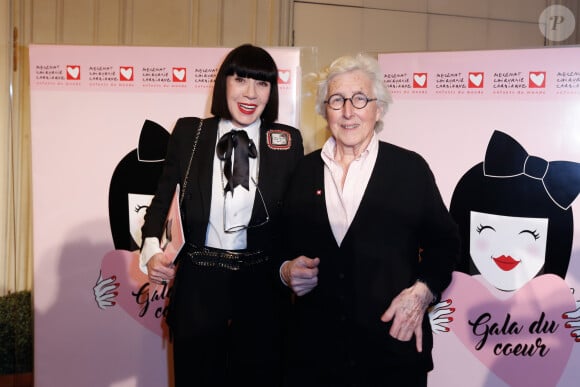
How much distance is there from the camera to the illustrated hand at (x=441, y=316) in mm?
2568

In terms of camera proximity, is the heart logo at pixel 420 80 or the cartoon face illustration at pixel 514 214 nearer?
the cartoon face illustration at pixel 514 214

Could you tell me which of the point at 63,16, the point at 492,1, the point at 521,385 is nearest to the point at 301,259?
the point at 521,385

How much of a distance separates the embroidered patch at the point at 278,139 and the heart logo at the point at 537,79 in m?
1.08

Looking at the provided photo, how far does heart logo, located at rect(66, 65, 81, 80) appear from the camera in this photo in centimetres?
268

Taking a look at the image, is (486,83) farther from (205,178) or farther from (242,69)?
(205,178)

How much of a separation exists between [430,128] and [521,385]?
120cm

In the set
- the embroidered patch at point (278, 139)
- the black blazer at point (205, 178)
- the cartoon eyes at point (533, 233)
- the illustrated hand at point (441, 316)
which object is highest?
the embroidered patch at point (278, 139)

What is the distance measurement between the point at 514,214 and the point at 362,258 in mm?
1036

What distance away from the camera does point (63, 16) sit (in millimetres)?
3701

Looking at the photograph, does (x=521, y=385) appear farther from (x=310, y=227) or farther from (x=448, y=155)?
(x=310, y=227)

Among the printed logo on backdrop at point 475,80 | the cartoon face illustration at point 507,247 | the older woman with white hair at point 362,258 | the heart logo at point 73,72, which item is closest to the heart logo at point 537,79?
the printed logo on backdrop at point 475,80

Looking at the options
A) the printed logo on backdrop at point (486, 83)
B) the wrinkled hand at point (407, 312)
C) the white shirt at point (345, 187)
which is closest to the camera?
the wrinkled hand at point (407, 312)

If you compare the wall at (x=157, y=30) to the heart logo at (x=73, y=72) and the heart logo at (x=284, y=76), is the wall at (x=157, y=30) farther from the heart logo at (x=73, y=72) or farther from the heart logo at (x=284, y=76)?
the heart logo at (x=284, y=76)

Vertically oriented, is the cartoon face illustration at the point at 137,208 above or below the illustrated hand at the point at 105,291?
above
